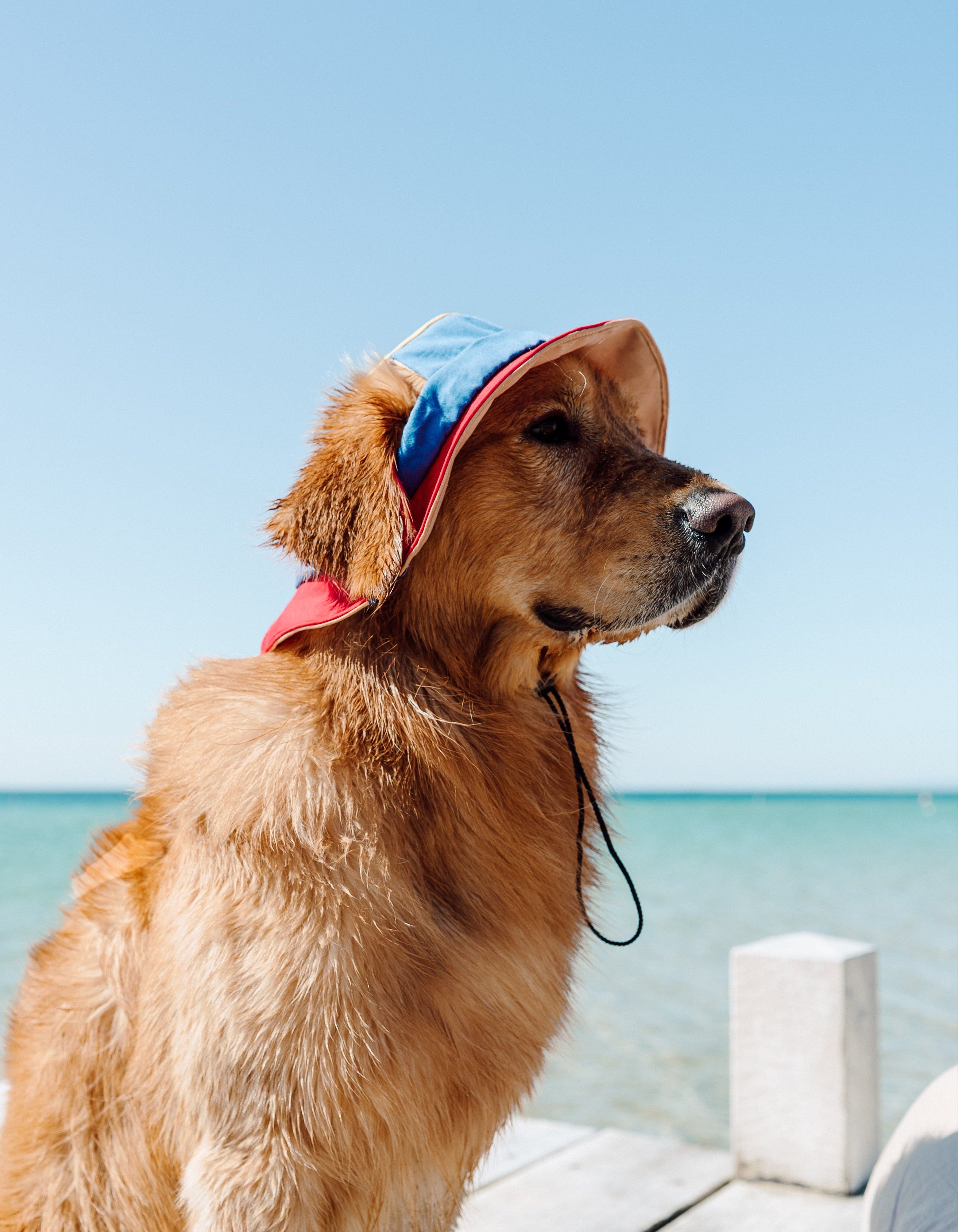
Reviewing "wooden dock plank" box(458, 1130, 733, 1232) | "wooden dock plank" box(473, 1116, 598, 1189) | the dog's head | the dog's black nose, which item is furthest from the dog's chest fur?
"wooden dock plank" box(473, 1116, 598, 1189)

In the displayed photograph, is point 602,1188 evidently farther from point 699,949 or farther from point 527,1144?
point 699,949

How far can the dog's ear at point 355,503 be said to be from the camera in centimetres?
143

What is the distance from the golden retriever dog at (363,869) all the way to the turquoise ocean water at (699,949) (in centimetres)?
25

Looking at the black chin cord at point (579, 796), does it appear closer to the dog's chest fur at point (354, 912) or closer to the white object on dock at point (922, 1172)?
the dog's chest fur at point (354, 912)

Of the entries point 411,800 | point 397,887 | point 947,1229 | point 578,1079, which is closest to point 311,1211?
point 397,887

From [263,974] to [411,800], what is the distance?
332 millimetres

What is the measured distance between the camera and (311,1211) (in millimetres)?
1323

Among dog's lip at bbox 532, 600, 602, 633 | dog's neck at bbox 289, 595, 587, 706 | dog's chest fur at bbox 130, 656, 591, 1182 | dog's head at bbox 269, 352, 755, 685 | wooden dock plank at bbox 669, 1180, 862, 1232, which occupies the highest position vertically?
dog's head at bbox 269, 352, 755, 685

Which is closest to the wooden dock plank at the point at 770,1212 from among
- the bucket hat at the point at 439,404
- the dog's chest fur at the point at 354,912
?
the dog's chest fur at the point at 354,912

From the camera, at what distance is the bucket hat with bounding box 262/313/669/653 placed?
4.68ft

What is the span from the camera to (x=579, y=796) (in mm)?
1697

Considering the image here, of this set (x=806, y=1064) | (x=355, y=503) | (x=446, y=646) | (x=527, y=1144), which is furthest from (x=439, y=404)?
(x=527, y=1144)

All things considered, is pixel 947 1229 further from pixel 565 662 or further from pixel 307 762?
pixel 307 762

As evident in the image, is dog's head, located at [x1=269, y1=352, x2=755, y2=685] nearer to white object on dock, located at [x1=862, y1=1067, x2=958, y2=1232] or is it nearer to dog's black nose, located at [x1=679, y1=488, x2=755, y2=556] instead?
dog's black nose, located at [x1=679, y1=488, x2=755, y2=556]
